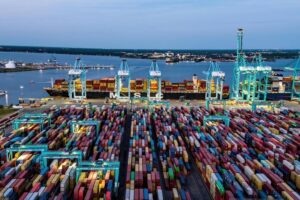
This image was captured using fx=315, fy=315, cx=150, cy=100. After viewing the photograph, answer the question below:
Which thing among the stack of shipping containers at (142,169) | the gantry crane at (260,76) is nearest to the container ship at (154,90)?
the gantry crane at (260,76)

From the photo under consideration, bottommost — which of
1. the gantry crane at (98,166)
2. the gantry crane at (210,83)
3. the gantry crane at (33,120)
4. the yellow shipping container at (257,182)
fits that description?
the yellow shipping container at (257,182)

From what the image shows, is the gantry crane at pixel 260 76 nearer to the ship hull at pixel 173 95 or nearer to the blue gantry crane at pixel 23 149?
the ship hull at pixel 173 95

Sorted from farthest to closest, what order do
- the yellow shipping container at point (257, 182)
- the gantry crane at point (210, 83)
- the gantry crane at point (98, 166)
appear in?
the gantry crane at point (210, 83)
the gantry crane at point (98, 166)
the yellow shipping container at point (257, 182)

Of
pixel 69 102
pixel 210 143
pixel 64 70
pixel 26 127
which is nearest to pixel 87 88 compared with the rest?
pixel 69 102

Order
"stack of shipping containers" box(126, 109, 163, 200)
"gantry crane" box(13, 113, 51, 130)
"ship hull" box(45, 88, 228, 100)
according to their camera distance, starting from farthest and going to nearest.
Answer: "ship hull" box(45, 88, 228, 100)
"gantry crane" box(13, 113, 51, 130)
"stack of shipping containers" box(126, 109, 163, 200)

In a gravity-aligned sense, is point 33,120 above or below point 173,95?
above

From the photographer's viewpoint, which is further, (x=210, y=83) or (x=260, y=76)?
(x=260, y=76)

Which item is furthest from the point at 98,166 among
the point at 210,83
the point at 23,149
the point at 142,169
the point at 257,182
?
the point at 210,83

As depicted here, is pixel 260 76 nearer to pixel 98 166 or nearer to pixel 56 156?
pixel 98 166

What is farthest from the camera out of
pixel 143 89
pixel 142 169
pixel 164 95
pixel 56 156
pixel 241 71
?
pixel 143 89

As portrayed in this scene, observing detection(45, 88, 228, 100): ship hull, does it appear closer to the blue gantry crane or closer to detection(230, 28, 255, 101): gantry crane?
detection(230, 28, 255, 101): gantry crane

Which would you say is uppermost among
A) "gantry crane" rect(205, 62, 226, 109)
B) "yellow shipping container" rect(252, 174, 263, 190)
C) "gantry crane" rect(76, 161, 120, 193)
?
"gantry crane" rect(205, 62, 226, 109)

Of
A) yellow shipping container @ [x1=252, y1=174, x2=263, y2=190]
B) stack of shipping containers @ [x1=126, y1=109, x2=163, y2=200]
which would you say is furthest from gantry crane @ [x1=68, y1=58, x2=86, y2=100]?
yellow shipping container @ [x1=252, y1=174, x2=263, y2=190]
